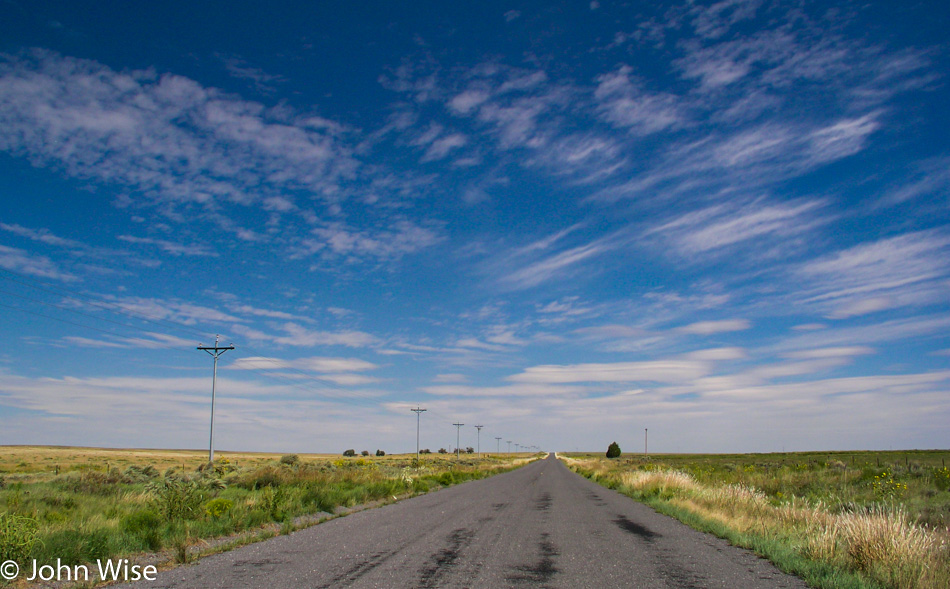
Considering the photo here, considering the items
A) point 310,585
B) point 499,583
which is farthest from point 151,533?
point 499,583

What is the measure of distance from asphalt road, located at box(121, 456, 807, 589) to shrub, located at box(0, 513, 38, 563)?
215 cm

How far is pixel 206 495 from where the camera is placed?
15.0 m

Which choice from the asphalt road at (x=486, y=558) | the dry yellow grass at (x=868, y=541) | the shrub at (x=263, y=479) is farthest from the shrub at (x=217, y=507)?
the dry yellow grass at (x=868, y=541)

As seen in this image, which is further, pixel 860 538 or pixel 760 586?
pixel 860 538

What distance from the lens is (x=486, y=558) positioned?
9.17m

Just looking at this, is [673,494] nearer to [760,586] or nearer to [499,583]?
[760,586]

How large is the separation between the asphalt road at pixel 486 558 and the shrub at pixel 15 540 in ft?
7.05

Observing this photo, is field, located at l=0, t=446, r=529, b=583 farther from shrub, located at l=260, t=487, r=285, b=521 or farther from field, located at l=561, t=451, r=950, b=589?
field, located at l=561, t=451, r=950, b=589

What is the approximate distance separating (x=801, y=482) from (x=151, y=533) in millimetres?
29028

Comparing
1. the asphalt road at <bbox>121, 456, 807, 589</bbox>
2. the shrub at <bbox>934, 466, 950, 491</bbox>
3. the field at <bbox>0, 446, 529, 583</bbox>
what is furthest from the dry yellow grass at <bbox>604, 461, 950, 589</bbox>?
the shrub at <bbox>934, 466, 950, 491</bbox>

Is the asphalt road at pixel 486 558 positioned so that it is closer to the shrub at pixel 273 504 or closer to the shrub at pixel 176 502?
the shrub at pixel 273 504

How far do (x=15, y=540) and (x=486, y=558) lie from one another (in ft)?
23.6


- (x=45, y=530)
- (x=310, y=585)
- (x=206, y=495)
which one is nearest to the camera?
(x=310, y=585)

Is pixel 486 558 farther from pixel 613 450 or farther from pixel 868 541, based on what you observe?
pixel 613 450
